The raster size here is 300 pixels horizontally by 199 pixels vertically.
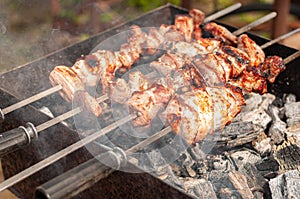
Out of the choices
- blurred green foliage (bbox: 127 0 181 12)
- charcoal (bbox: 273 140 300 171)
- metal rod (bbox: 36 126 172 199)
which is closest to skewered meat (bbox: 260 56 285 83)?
charcoal (bbox: 273 140 300 171)

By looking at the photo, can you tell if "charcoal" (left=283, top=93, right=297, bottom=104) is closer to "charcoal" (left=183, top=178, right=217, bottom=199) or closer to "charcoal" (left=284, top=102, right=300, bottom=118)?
"charcoal" (left=284, top=102, right=300, bottom=118)

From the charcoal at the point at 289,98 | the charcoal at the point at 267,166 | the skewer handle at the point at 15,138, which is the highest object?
the skewer handle at the point at 15,138

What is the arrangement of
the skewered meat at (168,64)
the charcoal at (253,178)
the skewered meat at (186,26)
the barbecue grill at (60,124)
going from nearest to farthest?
the barbecue grill at (60,124)
the charcoal at (253,178)
the skewered meat at (168,64)
the skewered meat at (186,26)

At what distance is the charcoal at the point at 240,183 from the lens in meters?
2.52

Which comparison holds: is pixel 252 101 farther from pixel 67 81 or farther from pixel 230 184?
pixel 67 81

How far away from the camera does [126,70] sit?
3.33 m

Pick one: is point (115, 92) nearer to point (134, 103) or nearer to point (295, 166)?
point (134, 103)

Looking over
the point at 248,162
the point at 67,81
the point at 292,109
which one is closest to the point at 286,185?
the point at 248,162

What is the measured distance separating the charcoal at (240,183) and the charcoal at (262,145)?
32 centimetres

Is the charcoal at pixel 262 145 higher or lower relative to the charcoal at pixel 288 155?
higher

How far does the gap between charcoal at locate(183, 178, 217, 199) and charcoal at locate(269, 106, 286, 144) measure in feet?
2.12

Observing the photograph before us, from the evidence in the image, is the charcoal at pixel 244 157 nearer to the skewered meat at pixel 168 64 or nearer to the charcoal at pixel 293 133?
the charcoal at pixel 293 133

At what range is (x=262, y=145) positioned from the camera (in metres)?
2.96

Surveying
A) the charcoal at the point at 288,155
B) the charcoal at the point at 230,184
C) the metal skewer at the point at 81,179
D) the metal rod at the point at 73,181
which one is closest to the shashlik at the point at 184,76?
the charcoal at the point at 230,184
